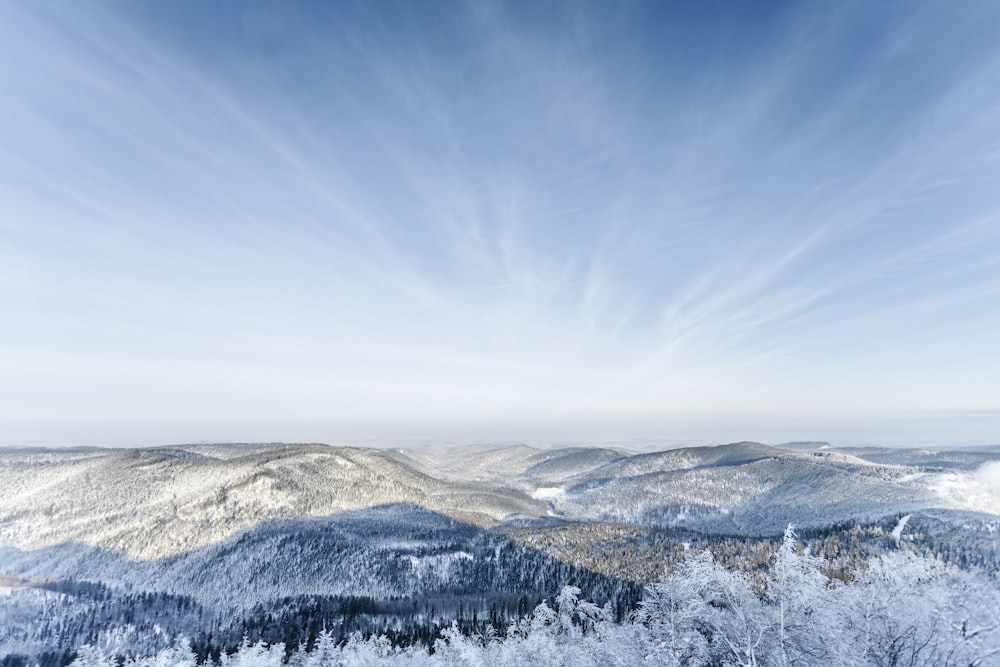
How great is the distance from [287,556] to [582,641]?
18053cm

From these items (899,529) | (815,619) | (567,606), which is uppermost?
(815,619)

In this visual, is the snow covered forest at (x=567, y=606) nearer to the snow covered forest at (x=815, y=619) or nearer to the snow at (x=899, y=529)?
the snow covered forest at (x=815, y=619)

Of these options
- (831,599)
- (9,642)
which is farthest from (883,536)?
(9,642)

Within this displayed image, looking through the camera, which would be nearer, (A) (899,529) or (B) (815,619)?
(B) (815,619)

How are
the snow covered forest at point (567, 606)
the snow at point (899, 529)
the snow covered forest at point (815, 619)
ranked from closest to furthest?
the snow covered forest at point (815, 619) → the snow covered forest at point (567, 606) → the snow at point (899, 529)

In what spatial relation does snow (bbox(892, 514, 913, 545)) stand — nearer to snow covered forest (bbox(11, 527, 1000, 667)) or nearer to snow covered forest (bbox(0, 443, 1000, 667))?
snow covered forest (bbox(0, 443, 1000, 667))

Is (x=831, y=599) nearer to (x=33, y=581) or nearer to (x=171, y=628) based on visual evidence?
→ (x=171, y=628)

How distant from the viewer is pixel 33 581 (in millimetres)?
195250

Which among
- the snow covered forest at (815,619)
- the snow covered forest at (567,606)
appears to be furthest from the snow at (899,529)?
the snow covered forest at (815,619)

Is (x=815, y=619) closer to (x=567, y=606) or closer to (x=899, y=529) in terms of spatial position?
(x=567, y=606)

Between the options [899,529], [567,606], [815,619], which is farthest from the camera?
[899,529]

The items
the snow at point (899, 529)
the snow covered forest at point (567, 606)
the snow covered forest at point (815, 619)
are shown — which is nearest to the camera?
the snow covered forest at point (815, 619)

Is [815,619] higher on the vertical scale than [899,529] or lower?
higher

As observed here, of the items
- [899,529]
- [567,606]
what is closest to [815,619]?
[567,606]
